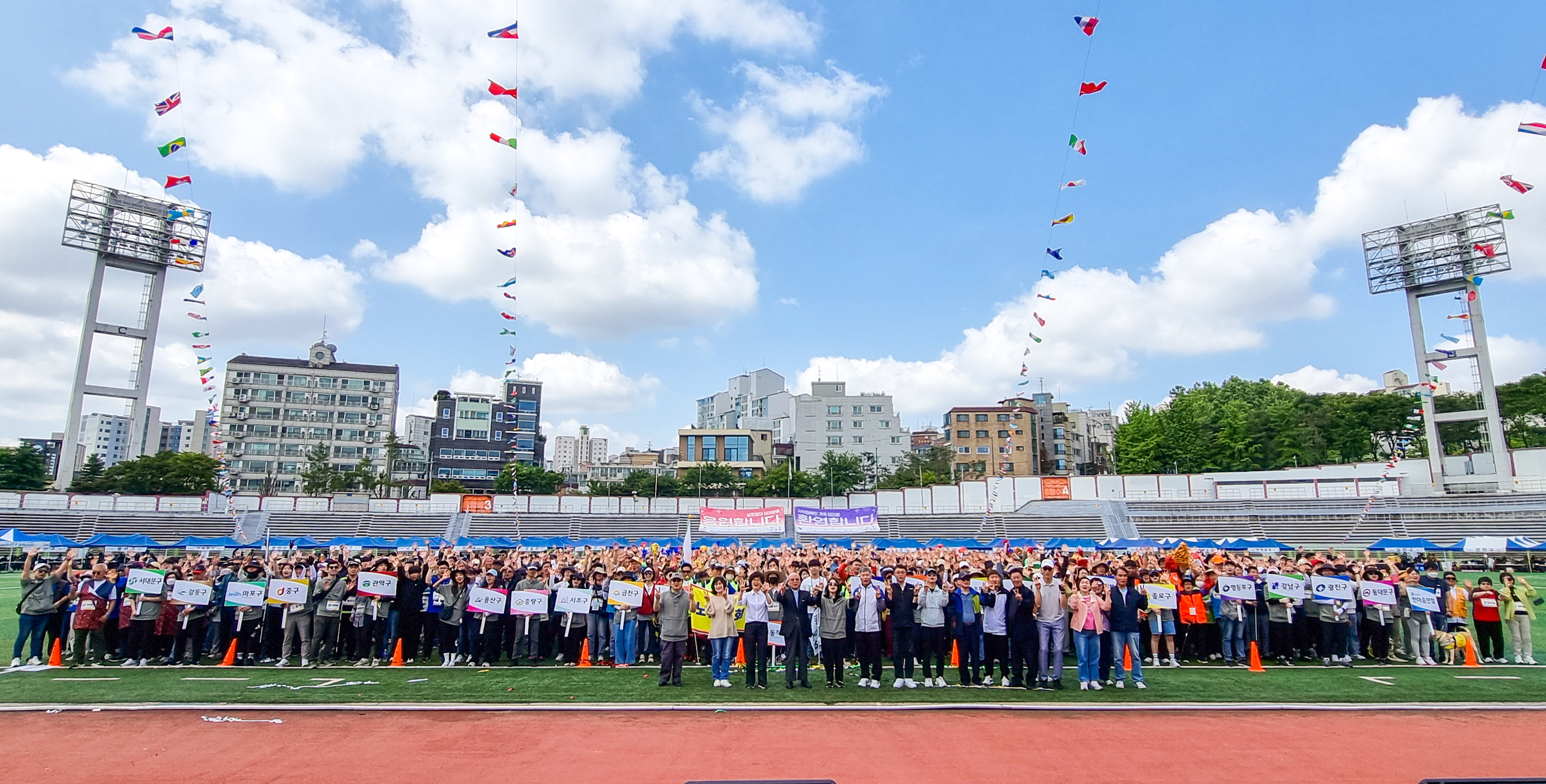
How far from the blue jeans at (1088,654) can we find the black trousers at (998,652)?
98 centimetres

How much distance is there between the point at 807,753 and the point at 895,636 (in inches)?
145

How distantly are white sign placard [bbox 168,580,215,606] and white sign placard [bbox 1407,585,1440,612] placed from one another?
19.9 m

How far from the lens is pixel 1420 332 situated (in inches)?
2085

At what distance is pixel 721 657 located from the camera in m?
11.8

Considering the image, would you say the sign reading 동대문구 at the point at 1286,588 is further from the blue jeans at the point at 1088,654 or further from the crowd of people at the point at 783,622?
the blue jeans at the point at 1088,654

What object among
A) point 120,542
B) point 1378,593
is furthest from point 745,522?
point 1378,593

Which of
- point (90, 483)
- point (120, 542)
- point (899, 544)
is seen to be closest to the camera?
point (120, 542)

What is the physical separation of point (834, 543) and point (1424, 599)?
34416 millimetres

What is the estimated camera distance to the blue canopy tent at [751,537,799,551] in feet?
123

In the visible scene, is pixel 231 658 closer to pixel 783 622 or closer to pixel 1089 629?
pixel 783 622

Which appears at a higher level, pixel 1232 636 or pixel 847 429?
pixel 847 429

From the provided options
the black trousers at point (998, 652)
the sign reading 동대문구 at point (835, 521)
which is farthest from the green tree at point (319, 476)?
the black trousers at point (998, 652)

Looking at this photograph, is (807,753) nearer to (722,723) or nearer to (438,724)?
(722,723)

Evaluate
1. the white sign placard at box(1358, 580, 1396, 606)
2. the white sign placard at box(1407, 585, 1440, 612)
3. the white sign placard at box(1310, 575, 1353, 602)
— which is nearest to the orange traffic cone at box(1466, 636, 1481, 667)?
the white sign placard at box(1407, 585, 1440, 612)
